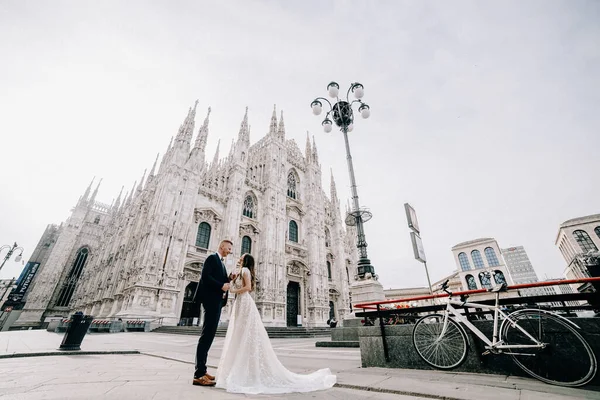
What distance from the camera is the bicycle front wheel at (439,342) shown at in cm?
318

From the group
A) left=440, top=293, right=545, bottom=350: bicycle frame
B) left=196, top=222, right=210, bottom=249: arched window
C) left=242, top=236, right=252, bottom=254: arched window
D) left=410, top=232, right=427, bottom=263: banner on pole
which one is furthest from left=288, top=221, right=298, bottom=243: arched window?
left=440, top=293, right=545, bottom=350: bicycle frame

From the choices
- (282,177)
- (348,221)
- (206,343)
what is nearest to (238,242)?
(282,177)

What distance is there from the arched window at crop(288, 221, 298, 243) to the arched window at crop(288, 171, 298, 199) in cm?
335

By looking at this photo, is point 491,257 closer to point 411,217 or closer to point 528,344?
point 411,217

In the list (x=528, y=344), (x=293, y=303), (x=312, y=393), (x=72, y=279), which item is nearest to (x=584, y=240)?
(x=293, y=303)

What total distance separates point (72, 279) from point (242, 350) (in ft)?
147

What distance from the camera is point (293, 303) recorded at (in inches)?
906

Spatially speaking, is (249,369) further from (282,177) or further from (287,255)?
(282,177)

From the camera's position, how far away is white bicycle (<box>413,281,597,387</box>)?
7.95 ft


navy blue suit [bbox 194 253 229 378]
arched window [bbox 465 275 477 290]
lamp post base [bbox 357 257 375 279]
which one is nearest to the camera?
navy blue suit [bbox 194 253 229 378]

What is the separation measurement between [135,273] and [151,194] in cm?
918

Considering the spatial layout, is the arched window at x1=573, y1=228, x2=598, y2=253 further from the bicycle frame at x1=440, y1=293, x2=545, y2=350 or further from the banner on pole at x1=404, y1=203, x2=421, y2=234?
the bicycle frame at x1=440, y1=293, x2=545, y2=350

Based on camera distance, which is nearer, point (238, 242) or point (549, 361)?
point (549, 361)

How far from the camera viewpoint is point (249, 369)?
2867mm
